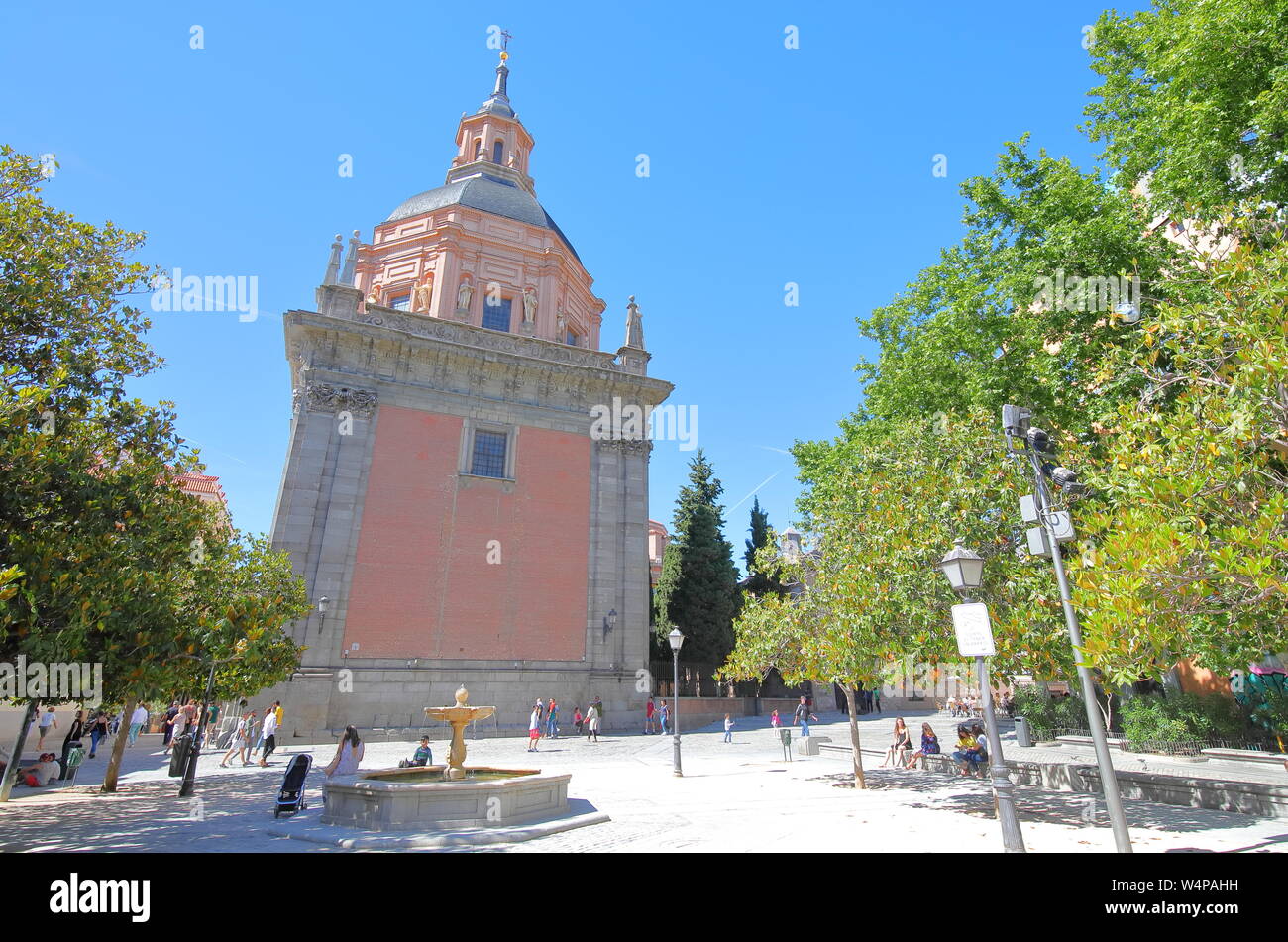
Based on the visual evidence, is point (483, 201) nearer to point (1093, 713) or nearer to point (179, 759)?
point (179, 759)

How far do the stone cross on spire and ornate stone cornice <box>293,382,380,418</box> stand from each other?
439 inches

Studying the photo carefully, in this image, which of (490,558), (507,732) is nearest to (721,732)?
(507,732)

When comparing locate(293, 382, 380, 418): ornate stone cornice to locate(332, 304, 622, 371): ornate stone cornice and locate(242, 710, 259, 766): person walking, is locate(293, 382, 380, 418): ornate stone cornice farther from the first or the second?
locate(242, 710, 259, 766): person walking

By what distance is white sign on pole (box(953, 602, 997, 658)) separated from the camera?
24.1 ft

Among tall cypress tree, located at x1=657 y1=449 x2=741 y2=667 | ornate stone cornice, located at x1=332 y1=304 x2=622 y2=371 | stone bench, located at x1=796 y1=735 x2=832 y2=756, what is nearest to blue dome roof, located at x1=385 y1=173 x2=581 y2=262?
ornate stone cornice, located at x1=332 y1=304 x2=622 y2=371

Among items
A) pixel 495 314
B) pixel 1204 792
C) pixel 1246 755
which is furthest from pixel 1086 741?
pixel 495 314

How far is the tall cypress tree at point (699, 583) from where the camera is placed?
107ft

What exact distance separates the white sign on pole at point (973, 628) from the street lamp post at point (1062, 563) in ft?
2.96

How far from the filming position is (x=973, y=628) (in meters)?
7.44

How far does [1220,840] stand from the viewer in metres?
7.94

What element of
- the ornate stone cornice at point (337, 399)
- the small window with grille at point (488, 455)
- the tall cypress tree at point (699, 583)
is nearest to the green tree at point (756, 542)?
the tall cypress tree at point (699, 583)

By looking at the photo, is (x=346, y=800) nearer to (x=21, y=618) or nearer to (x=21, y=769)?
(x=21, y=618)

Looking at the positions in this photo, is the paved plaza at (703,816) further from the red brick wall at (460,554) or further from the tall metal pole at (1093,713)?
the red brick wall at (460,554)
